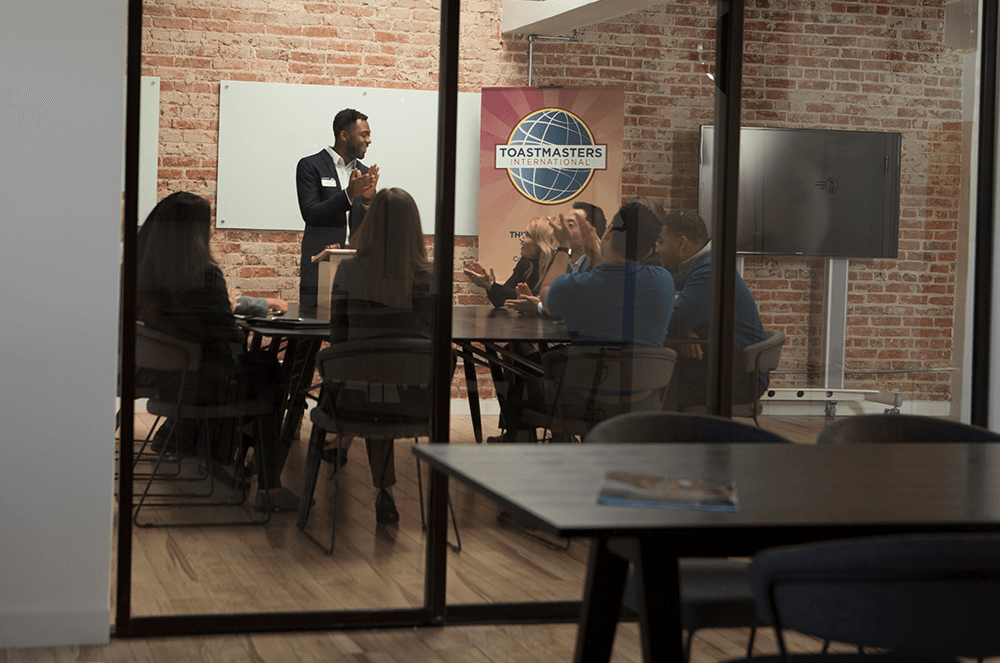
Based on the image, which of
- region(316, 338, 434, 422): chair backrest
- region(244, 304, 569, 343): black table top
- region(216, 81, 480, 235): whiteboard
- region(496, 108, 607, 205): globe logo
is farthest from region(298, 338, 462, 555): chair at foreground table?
region(496, 108, 607, 205): globe logo

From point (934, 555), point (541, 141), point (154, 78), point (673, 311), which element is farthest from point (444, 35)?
point (934, 555)

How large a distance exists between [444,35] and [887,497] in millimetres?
2409

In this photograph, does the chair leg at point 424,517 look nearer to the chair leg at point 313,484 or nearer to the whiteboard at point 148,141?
the chair leg at point 313,484

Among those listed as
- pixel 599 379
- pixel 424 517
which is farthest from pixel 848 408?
pixel 424 517

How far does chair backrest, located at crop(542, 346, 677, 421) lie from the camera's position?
150 inches

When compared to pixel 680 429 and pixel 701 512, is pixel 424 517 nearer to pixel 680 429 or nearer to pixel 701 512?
pixel 680 429

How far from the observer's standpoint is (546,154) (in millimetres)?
3742

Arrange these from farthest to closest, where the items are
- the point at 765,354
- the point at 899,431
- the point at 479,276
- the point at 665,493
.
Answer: the point at 765,354, the point at 479,276, the point at 899,431, the point at 665,493

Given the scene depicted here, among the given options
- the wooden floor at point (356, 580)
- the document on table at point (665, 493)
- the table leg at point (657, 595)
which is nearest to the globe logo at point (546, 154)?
the wooden floor at point (356, 580)

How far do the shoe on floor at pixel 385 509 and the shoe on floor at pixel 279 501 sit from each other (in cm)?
22

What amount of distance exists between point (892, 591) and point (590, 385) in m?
2.34

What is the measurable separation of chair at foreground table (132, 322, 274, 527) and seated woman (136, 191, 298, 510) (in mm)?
17

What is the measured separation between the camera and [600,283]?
3.81 m

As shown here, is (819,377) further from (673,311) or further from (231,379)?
(231,379)
